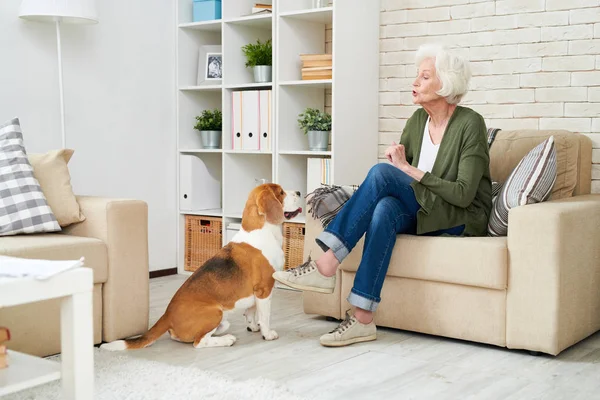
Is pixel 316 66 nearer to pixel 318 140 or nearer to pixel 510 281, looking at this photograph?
pixel 318 140

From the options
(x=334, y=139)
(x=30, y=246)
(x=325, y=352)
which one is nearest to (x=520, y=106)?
(x=334, y=139)

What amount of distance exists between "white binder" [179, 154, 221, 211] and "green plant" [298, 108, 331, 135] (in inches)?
30.6

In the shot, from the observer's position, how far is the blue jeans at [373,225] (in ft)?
9.50

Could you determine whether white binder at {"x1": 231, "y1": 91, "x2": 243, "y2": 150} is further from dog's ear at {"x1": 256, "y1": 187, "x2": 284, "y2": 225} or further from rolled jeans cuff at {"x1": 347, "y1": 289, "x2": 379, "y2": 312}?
rolled jeans cuff at {"x1": 347, "y1": 289, "x2": 379, "y2": 312}

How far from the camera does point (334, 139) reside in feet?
12.5

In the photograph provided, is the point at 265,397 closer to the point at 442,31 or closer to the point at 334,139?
the point at 334,139

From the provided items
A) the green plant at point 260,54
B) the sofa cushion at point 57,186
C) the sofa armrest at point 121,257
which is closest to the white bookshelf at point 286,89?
the green plant at point 260,54

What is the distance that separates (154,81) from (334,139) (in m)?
1.18

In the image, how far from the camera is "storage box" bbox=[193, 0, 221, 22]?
170 inches

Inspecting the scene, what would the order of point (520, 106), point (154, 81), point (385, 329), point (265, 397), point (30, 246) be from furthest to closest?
point (154, 81)
point (520, 106)
point (385, 329)
point (30, 246)
point (265, 397)

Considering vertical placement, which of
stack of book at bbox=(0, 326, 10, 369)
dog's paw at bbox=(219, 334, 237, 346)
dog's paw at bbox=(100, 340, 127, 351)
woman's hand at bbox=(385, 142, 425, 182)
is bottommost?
dog's paw at bbox=(219, 334, 237, 346)

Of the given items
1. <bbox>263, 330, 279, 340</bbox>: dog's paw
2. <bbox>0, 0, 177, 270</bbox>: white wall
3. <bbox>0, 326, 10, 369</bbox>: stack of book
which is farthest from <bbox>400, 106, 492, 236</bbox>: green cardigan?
<bbox>0, 0, 177, 270</bbox>: white wall

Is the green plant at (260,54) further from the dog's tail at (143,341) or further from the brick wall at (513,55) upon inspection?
the dog's tail at (143,341)

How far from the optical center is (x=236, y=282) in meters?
2.86
